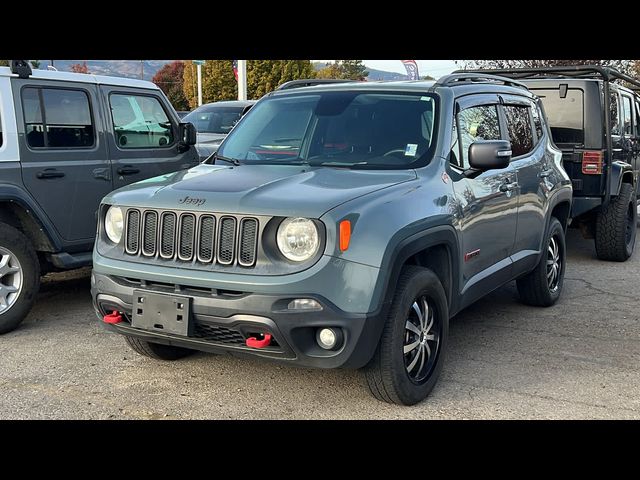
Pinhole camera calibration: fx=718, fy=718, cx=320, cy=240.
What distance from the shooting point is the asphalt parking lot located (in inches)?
162

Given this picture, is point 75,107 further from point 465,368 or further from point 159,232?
point 465,368

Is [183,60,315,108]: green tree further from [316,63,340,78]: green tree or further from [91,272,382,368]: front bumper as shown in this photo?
[91,272,382,368]: front bumper

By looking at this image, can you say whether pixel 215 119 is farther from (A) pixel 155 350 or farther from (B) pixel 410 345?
(B) pixel 410 345

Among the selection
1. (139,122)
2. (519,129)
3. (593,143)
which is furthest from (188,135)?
(593,143)

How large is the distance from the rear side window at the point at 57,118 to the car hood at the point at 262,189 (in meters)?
1.83

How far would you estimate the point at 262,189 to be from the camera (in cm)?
394

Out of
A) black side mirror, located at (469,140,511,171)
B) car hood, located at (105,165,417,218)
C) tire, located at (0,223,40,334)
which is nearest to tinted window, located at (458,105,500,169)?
black side mirror, located at (469,140,511,171)

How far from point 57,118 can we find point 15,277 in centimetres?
138

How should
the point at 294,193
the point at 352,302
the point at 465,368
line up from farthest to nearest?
1. the point at 465,368
2. the point at 294,193
3. the point at 352,302

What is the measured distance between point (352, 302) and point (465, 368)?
1600mm

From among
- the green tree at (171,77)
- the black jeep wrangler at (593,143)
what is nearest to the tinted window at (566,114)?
the black jeep wrangler at (593,143)

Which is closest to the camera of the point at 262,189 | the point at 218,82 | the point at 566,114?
the point at 262,189
